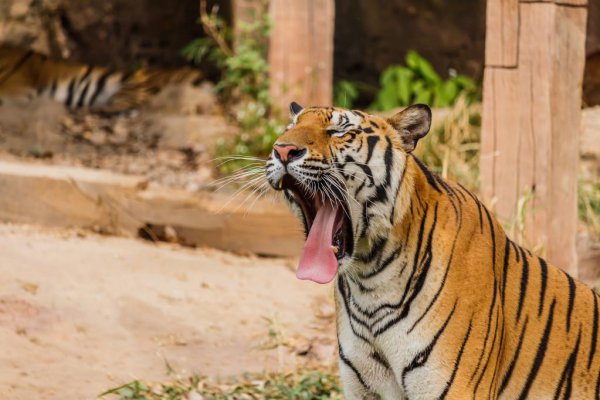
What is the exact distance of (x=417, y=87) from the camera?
30.7ft

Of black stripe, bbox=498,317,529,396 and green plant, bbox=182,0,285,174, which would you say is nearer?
black stripe, bbox=498,317,529,396

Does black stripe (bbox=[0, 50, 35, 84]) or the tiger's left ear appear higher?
the tiger's left ear

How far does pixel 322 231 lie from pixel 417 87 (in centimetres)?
621

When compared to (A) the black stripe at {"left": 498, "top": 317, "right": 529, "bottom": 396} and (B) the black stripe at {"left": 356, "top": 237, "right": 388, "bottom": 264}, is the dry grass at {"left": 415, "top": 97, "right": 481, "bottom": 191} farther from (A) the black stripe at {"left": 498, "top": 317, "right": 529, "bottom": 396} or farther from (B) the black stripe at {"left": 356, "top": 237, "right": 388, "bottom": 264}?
(B) the black stripe at {"left": 356, "top": 237, "right": 388, "bottom": 264}

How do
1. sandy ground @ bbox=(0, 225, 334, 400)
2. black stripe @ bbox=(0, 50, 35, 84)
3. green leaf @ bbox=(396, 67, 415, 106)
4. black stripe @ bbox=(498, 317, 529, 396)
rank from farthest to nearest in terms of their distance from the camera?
black stripe @ bbox=(0, 50, 35, 84), green leaf @ bbox=(396, 67, 415, 106), sandy ground @ bbox=(0, 225, 334, 400), black stripe @ bbox=(498, 317, 529, 396)

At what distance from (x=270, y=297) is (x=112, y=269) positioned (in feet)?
3.27

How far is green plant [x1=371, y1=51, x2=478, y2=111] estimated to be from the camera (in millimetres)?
9148

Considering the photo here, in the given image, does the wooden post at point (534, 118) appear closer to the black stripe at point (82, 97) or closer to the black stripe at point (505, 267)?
the black stripe at point (505, 267)

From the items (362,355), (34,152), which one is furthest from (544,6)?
(34,152)

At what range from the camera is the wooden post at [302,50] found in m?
8.31

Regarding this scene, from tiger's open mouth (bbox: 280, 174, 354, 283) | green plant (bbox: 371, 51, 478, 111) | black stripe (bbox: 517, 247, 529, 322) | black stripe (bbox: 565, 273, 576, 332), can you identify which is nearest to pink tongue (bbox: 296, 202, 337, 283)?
tiger's open mouth (bbox: 280, 174, 354, 283)

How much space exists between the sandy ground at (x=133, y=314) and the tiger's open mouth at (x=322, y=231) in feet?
5.75

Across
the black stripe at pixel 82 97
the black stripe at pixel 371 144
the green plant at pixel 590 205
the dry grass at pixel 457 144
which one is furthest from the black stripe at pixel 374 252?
the black stripe at pixel 82 97

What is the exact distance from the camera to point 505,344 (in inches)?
140
